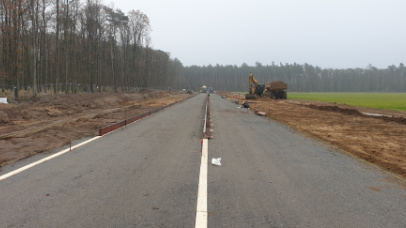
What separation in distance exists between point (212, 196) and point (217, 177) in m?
0.97

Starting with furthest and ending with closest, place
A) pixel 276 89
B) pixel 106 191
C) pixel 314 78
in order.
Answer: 1. pixel 314 78
2. pixel 276 89
3. pixel 106 191

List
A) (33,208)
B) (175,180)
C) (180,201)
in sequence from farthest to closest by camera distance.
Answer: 1. (175,180)
2. (180,201)
3. (33,208)

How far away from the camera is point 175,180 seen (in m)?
4.81

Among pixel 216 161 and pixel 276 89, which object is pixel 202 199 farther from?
pixel 276 89

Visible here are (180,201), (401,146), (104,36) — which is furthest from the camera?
(104,36)

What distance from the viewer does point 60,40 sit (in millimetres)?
39094

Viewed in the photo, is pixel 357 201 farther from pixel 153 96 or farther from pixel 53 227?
pixel 153 96

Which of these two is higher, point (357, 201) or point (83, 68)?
point (83, 68)

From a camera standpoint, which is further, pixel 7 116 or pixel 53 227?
pixel 7 116

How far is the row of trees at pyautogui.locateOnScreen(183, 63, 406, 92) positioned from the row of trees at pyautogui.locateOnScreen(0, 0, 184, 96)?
383ft

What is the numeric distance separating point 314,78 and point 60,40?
164593 mm

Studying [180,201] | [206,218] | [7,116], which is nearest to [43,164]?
[180,201]

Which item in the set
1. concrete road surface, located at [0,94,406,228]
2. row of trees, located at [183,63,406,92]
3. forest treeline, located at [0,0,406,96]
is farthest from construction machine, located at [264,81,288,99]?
row of trees, located at [183,63,406,92]

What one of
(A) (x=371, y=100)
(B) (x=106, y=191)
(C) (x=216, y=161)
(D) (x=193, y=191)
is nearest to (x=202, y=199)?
(D) (x=193, y=191)
